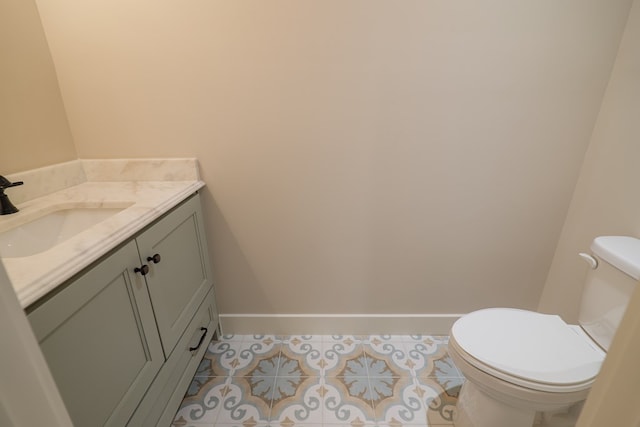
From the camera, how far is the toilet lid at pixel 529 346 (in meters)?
0.89

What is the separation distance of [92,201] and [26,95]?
47cm

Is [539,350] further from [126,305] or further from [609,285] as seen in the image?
[126,305]

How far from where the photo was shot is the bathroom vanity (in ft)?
2.15

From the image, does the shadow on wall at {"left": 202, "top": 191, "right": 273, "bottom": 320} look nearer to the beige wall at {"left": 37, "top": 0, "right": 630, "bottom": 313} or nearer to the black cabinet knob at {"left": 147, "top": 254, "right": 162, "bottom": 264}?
the beige wall at {"left": 37, "top": 0, "right": 630, "bottom": 313}

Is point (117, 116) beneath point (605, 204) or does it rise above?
above

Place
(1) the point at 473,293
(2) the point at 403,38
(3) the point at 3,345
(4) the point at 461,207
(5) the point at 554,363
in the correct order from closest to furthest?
(3) the point at 3,345 → (5) the point at 554,363 → (2) the point at 403,38 → (4) the point at 461,207 → (1) the point at 473,293

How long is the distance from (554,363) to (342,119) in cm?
113

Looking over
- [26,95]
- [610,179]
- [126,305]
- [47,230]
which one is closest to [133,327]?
[126,305]

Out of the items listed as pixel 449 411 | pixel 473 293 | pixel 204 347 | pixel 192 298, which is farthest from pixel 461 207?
pixel 204 347

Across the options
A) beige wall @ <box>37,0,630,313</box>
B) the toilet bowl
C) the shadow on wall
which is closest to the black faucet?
beige wall @ <box>37,0,630,313</box>

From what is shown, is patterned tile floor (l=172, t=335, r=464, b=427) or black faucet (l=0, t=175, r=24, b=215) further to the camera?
patterned tile floor (l=172, t=335, r=464, b=427)

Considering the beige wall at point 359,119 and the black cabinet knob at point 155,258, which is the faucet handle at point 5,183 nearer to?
the beige wall at point 359,119

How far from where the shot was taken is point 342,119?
1.28 meters

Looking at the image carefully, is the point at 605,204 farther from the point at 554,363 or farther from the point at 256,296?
the point at 256,296
